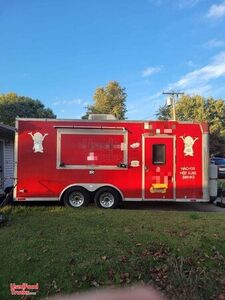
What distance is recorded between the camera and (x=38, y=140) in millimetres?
11984

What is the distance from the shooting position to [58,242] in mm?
7234

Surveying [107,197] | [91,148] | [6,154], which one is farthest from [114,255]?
[6,154]

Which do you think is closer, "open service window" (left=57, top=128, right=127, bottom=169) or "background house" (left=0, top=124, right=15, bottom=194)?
"open service window" (left=57, top=128, right=127, bottom=169)

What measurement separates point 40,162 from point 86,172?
135 centimetres

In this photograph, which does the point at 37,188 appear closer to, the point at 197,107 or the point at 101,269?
the point at 101,269

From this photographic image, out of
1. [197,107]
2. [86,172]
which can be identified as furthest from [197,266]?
[197,107]

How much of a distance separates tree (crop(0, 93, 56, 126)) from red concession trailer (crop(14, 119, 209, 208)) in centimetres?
3401

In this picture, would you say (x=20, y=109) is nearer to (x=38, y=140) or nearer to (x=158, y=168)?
(x=38, y=140)

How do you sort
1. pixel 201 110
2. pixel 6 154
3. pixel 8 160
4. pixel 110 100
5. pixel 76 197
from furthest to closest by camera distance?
pixel 201 110, pixel 110 100, pixel 8 160, pixel 6 154, pixel 76 197

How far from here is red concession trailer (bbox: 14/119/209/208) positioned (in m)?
12.0

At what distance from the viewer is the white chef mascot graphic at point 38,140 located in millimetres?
11984

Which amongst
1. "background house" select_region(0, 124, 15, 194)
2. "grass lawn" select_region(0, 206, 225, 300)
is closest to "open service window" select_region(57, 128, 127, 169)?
"grass lawn" select_region(0, 206, 225, 300)

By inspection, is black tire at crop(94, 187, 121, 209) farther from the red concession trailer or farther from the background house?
the background house

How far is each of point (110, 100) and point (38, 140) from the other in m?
49.6
